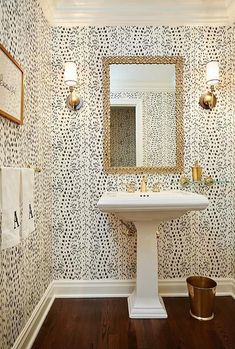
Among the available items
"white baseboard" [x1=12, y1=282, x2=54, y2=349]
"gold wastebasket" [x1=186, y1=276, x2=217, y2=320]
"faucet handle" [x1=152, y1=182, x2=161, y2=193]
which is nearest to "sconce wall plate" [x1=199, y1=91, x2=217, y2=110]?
"faucet handle" [x1=152, y1=182, x2=161, y2=193]

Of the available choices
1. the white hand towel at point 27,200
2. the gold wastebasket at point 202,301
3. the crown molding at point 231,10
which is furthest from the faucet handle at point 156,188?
the crown molding at point 231,10

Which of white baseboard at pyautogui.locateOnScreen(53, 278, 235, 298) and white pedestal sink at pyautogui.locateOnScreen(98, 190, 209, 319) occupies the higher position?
white pedestal sink at pyautogui.locateOnScreen(98, 190, 209, 319)

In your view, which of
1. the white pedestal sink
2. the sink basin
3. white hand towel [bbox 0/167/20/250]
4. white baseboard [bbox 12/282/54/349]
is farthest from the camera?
the white pedestal sink

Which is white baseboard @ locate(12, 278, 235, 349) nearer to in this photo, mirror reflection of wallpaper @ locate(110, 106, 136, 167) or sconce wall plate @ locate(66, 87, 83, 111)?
mirror reflection of wallpaper @ locate(110, 106, 136, 167)

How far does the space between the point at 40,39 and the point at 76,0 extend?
0.54 metres

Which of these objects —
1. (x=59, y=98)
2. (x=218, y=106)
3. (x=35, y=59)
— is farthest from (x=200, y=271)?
(x=35, y=59)

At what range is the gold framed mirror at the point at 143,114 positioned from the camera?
2.08 m

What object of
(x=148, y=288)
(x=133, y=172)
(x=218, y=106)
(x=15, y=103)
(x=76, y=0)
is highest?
(x=76, y=0)

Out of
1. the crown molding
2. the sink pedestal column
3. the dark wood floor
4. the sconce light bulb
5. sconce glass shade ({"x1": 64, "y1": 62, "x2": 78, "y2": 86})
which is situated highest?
Answer: the crown molding

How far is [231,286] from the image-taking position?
6.89 feet

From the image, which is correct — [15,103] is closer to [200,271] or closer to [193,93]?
[193,93]

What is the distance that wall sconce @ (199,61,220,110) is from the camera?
1967 mm

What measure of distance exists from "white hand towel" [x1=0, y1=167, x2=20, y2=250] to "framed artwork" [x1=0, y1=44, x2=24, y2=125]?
314 mm

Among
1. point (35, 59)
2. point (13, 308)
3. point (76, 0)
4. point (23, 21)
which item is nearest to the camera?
point (13, 308)
